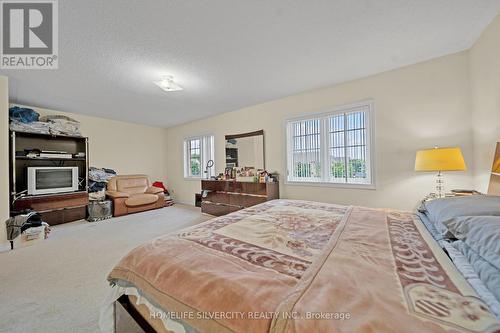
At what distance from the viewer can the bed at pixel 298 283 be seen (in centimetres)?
57

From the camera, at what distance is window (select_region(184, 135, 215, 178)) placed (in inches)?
214

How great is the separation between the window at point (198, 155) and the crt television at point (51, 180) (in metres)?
2.62

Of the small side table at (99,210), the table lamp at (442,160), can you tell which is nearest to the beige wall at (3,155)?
the small side table at (99,210)

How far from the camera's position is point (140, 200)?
16.0 ft

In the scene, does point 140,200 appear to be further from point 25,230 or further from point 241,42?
point 241,42

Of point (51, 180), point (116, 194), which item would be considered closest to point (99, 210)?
point (116, 194)

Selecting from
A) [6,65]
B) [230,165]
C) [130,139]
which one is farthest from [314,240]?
[130,139]

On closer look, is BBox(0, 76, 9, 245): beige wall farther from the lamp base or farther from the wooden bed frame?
the lamp base

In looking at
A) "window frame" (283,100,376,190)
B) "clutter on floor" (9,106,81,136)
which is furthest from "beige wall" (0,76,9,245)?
"window frame" (283,100,376,190)

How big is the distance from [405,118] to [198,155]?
15.7 ft

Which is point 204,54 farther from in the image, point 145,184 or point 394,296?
point 145,184

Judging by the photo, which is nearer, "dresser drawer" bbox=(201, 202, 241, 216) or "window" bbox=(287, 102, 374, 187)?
"window" bbox=(287, 102, 374, 187)

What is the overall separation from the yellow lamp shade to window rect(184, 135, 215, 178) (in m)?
4.30

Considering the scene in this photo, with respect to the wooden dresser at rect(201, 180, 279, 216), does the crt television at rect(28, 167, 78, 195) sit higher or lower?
higher
